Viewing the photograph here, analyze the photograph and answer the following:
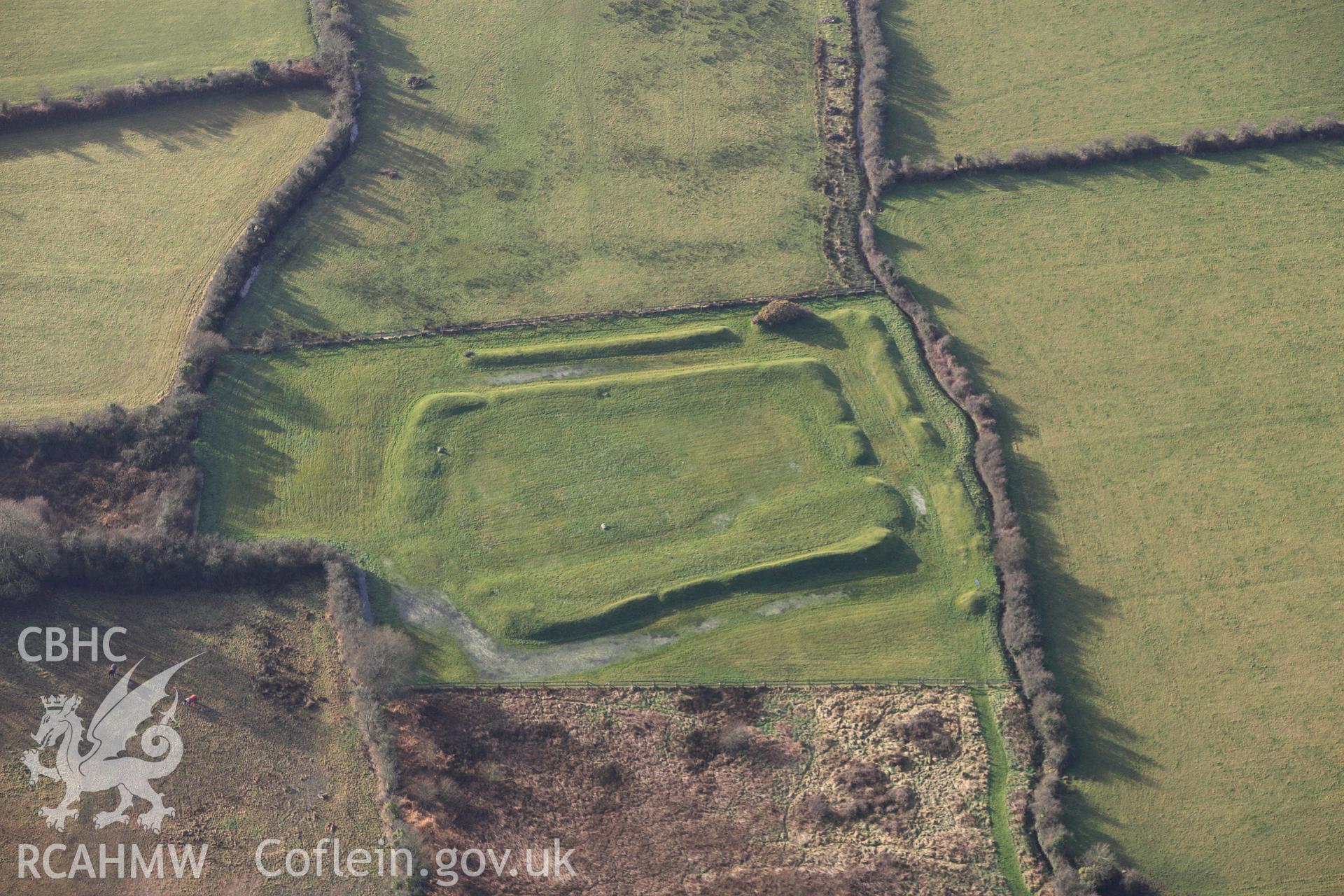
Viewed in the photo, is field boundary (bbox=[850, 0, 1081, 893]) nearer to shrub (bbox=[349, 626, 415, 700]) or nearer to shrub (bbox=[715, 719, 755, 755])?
shrub (bbox=[715, 719, 755, 755])

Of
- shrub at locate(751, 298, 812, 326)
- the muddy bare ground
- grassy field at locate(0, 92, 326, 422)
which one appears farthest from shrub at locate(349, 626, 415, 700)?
shrub at locate(751, 298, 812, 326)

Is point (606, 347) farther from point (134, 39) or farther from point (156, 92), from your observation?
point (134, 39)

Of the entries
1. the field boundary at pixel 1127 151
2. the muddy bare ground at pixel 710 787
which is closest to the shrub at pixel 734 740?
the muddy bare ground at pixel 710 787

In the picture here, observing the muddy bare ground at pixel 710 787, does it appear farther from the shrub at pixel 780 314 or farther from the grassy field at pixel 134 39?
the grassy field at pixel 134 39

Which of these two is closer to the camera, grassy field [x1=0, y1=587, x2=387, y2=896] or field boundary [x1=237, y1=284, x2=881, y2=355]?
grassy field [x1=0, y1=587, x2=387, y2=896]

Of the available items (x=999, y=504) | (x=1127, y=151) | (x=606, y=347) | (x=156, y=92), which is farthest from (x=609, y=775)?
(x=156, y=92)

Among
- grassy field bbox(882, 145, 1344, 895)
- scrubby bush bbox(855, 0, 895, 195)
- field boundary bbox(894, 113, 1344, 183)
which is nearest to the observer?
grassy field bbox(882, 145, 1344, 895)

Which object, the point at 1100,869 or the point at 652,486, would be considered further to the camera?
the point at 652,486
